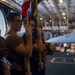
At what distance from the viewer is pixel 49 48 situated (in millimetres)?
3473

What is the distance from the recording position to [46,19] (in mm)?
30578

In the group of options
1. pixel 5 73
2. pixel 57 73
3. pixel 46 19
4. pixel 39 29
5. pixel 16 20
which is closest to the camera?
pixel 5 73

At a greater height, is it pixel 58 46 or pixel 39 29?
pixel 39 29

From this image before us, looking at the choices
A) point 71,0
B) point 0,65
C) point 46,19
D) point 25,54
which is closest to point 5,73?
point 0,65

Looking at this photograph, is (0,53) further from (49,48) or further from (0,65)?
(49,48)

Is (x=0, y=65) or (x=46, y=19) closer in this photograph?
(x=0, y=65)

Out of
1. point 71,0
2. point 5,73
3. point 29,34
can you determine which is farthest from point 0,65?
point 71,0

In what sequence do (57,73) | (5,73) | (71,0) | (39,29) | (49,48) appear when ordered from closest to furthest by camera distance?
1. (5,73)
2. (39,29)
3. (49,48)
4. (57,73)
5. (71,0)

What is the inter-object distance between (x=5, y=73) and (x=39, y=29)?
1242mm

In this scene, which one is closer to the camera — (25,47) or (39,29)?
(25,47)

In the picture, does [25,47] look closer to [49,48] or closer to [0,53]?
[0,53]

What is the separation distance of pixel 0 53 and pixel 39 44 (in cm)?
114

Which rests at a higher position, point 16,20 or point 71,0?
point 71,0

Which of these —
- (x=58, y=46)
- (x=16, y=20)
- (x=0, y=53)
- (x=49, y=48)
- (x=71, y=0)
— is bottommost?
(x=58, y=46)
